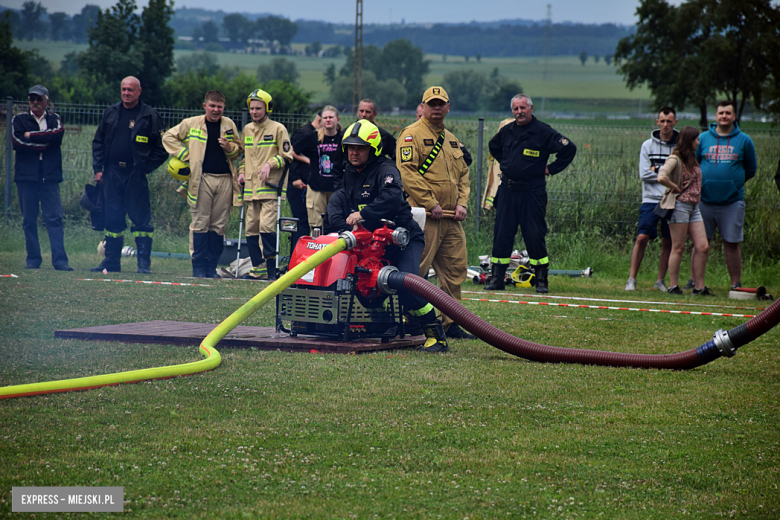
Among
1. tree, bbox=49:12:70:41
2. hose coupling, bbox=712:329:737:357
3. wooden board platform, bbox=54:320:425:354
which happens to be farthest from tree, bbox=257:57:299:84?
tree, bbox=49:12:70:41

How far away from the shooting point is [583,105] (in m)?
126

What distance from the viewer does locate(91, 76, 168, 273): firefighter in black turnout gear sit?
10945 mm

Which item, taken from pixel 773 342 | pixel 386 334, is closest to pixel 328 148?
pixel 386 334

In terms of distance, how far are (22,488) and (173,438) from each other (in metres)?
0.83

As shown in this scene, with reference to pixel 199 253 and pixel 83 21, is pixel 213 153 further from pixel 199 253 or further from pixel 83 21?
pixel 83 21

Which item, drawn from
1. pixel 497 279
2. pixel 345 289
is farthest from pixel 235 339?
pixel 497 279

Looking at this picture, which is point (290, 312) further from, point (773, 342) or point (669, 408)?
point (773, 342)

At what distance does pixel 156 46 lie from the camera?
202 ft

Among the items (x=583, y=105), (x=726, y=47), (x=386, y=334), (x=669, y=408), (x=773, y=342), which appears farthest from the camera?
(x=583, y=105)

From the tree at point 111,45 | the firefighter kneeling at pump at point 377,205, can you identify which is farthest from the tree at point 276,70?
the firefighter kneeling at pump at point 377,205

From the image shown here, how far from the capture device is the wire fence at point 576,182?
1263cm

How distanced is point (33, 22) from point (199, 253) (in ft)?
26.6

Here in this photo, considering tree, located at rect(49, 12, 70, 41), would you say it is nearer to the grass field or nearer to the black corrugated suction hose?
the grass field

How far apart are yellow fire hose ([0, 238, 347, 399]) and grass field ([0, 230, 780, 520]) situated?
10 cm
